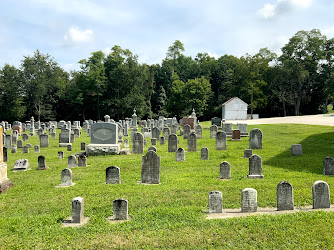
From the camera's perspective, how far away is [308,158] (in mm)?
12883

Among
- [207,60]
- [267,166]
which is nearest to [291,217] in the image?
[267,166]

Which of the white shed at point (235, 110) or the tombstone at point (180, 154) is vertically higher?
the white shed at point (235, 110)

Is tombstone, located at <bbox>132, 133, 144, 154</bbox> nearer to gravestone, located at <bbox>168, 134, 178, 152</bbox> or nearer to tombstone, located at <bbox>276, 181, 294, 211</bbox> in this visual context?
gravestone, located at <bbox>168, 134, 178, 152</bbox>

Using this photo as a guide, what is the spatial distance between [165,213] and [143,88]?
5357cm

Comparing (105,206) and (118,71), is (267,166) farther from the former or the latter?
(118,71)

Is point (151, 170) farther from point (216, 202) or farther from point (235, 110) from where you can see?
point (235, 110)

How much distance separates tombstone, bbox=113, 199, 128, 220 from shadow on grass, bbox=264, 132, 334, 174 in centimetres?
695

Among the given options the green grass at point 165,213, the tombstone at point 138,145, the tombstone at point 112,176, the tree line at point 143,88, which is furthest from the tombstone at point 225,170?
the tree line at point 143,88

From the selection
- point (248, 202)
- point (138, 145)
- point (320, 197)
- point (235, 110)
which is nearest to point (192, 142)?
point (138, 145)

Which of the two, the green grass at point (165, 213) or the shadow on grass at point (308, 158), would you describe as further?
the shadow on grass at point (308, 158)

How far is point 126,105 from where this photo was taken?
175 feet

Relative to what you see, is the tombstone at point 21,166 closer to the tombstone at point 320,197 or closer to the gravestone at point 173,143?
the gravestone at point 173,143

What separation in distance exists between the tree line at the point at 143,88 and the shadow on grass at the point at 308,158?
36.3m

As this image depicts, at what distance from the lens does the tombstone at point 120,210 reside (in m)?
6.61
